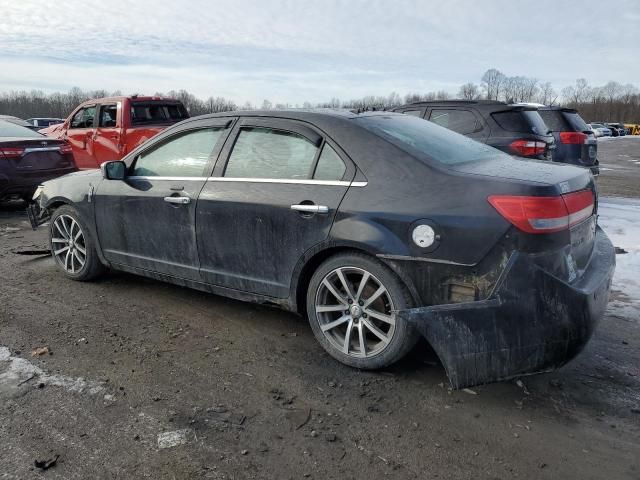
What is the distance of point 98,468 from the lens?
2.40 metres

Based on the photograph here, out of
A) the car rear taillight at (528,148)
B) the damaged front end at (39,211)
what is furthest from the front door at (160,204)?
the car rear taillight at (528,148)

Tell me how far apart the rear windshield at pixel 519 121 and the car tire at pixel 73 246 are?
223 inches

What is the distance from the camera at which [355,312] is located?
3311 millimetres

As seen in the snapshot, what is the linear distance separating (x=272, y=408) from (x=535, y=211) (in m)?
1.73

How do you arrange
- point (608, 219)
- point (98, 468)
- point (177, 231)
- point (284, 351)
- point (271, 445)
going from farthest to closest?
point (608, 219)
point (177, 231)
point (284, 351)
point (271, 445)
point (98, 468)

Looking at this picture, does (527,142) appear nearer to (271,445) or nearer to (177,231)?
(177,231)

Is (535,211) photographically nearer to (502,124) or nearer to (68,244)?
(68,244)

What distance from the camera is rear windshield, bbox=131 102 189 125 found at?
433 inches

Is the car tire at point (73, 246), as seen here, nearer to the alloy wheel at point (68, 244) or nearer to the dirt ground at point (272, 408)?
the alloy wheel at point (68, 244)

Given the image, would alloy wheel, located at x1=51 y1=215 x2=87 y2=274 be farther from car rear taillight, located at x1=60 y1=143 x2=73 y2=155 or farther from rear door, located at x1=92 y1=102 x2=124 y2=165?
rear door, located at x1=92 y1=102 x2=124 y2=165

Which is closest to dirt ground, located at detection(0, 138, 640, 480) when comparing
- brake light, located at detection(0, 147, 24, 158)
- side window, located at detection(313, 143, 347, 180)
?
side window, located at detection(313, 143, 347, 180)

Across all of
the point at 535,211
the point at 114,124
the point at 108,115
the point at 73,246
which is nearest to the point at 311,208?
the point at 535,211

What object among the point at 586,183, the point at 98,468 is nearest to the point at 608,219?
the point at 586,183

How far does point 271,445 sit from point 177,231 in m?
2.03
